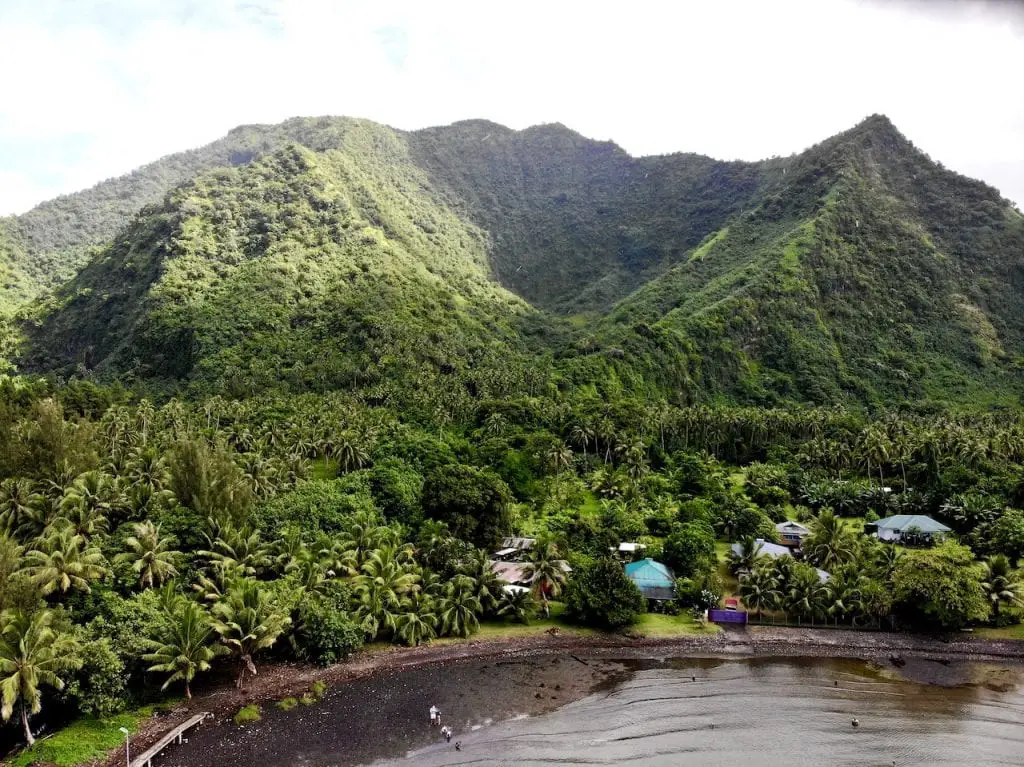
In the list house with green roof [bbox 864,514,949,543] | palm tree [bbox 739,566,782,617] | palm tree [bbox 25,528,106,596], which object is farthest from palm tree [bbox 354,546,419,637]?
house with green roof [bbox 864,514,949,543]

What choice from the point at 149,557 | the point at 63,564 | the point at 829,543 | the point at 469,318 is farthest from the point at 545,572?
the point at 469,318

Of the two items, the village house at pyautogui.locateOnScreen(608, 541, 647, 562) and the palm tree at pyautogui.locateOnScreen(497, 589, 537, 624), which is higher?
the village house at pyautogui.locateOnScreen(608, 541, 647, 562)

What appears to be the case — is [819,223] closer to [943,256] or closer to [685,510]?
[943,256]

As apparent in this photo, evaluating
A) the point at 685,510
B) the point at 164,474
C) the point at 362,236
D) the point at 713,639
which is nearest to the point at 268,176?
the point at 362,236

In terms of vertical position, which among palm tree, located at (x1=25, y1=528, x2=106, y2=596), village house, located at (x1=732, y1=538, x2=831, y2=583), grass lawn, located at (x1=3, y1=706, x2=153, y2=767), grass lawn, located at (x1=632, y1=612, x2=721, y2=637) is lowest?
grass lawn, located at (x1=632, y1=612, x2=721, y2=637)

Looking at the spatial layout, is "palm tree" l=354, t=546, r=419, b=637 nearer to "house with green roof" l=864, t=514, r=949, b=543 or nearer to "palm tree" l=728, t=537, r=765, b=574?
"palm tree" l=728, t=537, r=765, b=574

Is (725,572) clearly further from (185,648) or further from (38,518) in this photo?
(38,518)

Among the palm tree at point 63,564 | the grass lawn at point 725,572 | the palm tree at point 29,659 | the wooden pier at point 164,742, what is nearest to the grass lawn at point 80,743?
the palm tree at point 29,659
